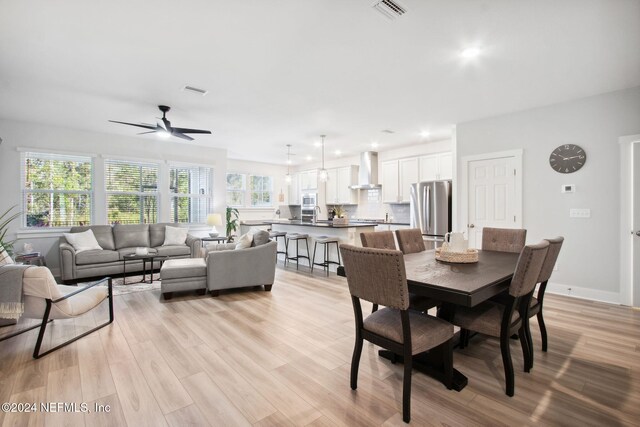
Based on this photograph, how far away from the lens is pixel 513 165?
179 inches

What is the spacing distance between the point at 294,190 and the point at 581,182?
23.5ft

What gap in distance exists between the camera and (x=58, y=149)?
542 centimetres

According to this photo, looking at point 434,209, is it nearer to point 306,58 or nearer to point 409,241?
point 409,241

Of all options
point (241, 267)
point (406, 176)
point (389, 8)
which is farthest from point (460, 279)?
point (406, 176)

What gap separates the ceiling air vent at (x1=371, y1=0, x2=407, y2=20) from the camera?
2.12 m

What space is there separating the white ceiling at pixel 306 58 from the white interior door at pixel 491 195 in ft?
2.70

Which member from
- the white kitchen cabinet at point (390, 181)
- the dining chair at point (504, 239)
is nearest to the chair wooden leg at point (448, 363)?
the dining chair at point (504, 239)

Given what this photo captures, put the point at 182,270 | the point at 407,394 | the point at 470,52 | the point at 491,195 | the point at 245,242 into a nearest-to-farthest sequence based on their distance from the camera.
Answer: the point at 407,394 < the point at 470,52 < the point at 182,270 < the point at 245,242 < the point at 491,195

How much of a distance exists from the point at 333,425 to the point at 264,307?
2.12m

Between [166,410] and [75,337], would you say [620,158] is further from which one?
[75,337]

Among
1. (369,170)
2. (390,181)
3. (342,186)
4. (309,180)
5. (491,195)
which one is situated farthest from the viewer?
(309,180)

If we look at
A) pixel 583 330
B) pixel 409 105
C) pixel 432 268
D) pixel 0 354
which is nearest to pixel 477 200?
pixel 409 105

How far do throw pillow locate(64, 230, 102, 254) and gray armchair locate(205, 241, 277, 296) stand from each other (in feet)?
8.12

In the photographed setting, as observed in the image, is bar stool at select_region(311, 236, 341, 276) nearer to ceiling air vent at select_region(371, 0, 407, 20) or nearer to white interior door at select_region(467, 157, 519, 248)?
white interior door at select_region(467, 157, 519, 248)
